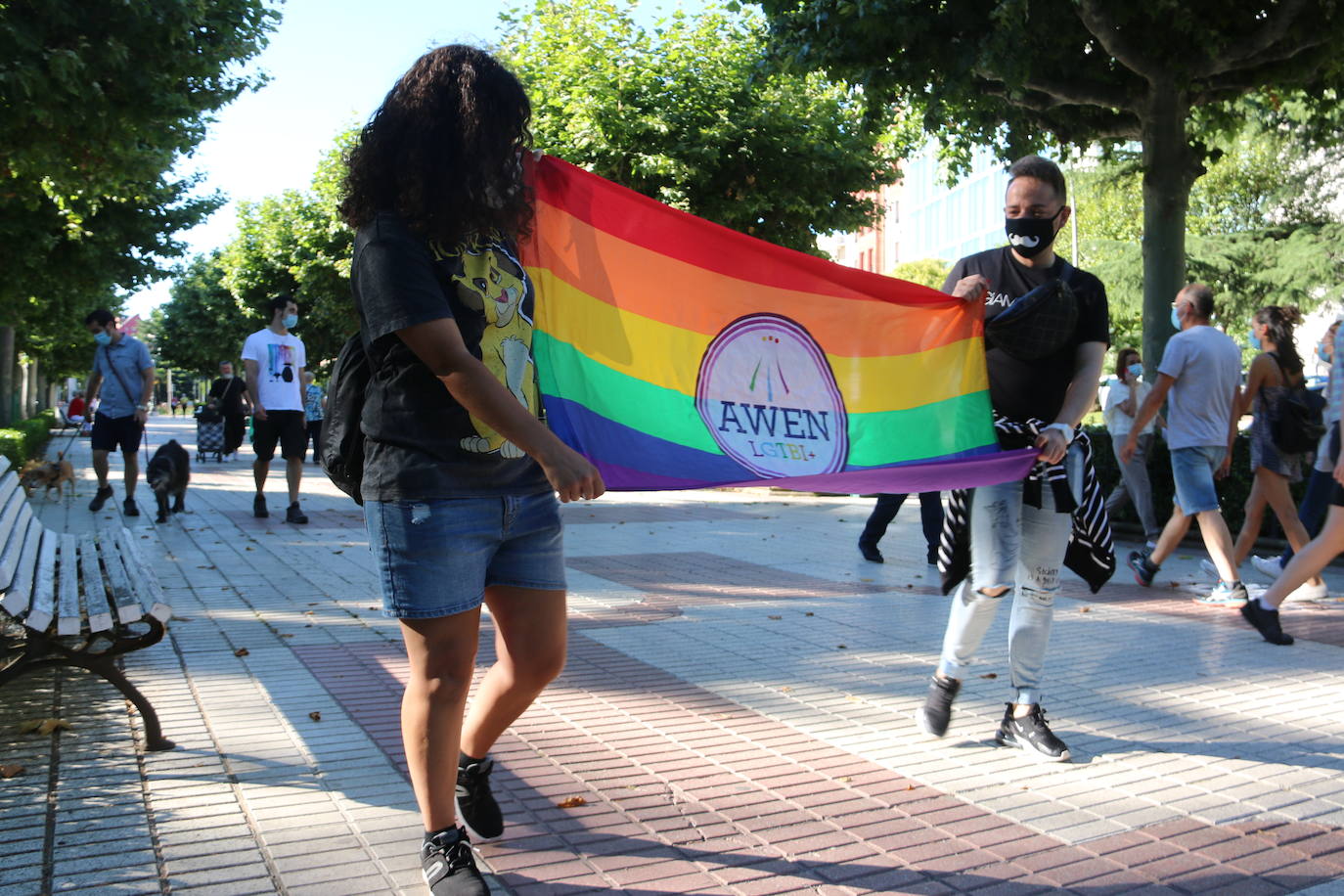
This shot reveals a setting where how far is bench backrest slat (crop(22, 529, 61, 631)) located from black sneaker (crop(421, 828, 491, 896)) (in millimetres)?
1762

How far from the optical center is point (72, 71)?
348 inches

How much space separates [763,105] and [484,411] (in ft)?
64.1

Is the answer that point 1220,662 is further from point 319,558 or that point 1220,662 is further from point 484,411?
point 319,558

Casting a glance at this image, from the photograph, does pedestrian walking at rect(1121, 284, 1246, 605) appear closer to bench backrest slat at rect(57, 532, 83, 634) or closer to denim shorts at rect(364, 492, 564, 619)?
denim shorts at rect(364, 492, 564, 619)

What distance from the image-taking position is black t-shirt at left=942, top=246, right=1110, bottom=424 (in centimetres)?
415

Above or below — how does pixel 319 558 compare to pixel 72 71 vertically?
below

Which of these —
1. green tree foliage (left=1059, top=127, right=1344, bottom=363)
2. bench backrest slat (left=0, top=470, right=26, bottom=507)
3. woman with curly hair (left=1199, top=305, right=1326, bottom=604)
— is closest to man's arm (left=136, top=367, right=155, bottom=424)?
bench backrest slat (left=0, top=470, right=26, bottom=507)

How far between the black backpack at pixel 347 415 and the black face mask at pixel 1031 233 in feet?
7.74

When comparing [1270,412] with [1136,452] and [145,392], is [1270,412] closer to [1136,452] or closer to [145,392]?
[1136,452]

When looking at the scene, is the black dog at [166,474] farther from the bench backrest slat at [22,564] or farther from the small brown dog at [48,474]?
the bench backrest slat at [22,564]

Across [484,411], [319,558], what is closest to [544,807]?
[484,411]

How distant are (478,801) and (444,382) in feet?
4.25

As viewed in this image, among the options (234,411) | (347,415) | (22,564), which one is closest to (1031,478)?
(347,415)

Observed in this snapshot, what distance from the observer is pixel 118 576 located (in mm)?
4750
